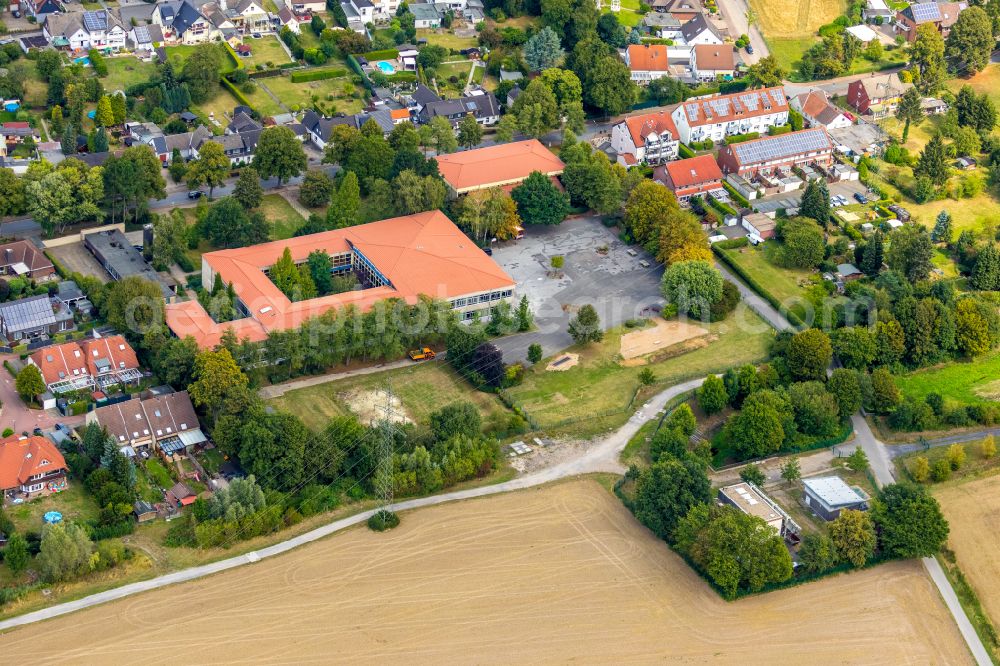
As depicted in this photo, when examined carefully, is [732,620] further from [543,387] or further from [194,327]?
[194,327]

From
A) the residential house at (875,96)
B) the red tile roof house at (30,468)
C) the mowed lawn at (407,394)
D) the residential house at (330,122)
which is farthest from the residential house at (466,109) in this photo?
the red tile roof house at (30,468)

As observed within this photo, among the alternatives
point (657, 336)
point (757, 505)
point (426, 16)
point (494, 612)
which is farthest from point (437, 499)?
point (426, 16)

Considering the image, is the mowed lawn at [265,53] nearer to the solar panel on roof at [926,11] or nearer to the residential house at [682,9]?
the residential house at [682,9]

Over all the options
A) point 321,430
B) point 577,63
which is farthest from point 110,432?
point 577,63

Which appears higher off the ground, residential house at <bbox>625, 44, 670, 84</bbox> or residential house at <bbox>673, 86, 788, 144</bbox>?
residential house at <bbox>625, 44, 670, 84</bbox>

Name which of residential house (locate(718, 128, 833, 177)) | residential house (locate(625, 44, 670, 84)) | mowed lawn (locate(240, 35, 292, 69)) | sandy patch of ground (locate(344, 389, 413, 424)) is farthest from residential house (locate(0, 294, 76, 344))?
residential house (locate(625, 44, 670, 84))

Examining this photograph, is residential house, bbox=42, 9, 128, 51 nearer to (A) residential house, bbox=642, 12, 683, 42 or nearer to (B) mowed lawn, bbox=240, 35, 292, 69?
(B) mowed lawn, bbox=240, 35, 292, 69
